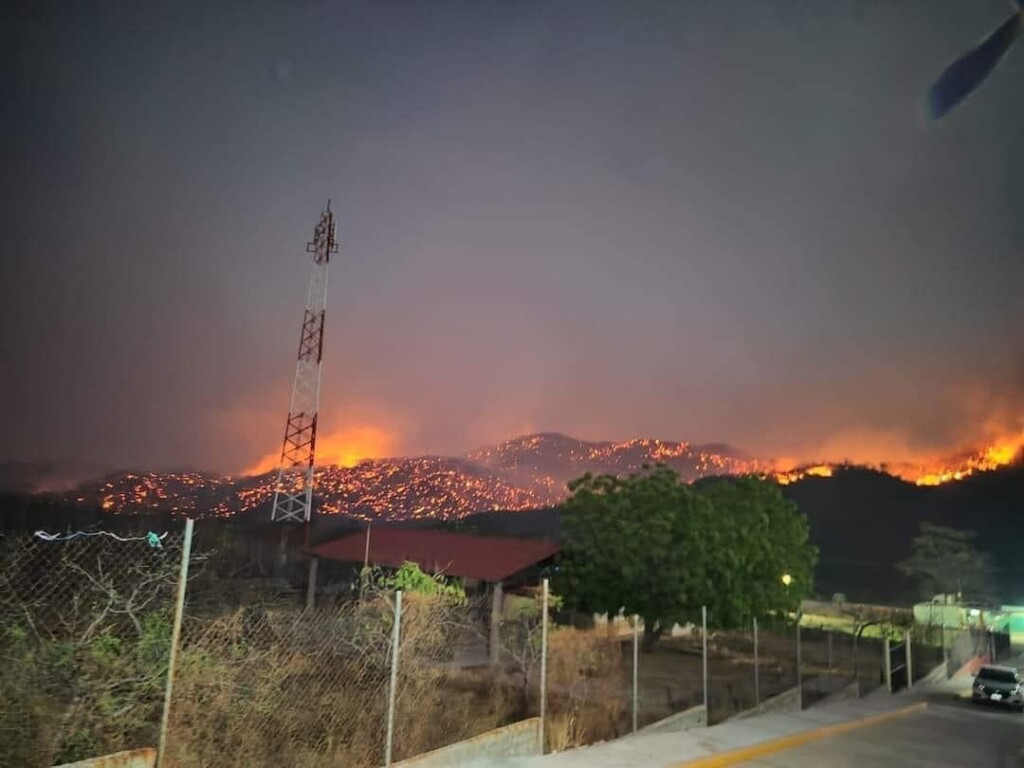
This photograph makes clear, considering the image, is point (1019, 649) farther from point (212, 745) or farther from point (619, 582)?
point (212, 745)

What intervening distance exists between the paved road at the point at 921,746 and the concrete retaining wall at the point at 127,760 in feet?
24.8

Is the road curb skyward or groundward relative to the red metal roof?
groundward

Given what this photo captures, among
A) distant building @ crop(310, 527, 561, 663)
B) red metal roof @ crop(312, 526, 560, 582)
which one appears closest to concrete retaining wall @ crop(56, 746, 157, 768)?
distant building @ crop(310, 527, 561, 663)

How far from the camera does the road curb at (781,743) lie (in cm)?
958

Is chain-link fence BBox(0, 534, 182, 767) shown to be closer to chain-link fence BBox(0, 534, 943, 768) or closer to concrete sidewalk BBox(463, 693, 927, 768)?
chain-link fence BBox(0, 534, 943, 768)

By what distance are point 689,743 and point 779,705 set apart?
544 cm

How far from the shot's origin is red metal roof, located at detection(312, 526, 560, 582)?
22641mm

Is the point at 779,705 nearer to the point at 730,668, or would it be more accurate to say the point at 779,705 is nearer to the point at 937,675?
the point at 730,668

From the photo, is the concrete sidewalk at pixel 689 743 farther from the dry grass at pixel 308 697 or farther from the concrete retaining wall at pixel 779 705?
→ the dry grass at pixel 308 697

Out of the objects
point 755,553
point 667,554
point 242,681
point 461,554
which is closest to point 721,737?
point 242,681

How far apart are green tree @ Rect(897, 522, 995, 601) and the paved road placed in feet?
119

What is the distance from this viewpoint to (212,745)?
21.9ft

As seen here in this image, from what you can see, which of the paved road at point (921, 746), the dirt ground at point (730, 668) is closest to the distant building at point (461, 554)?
the dirt ground at point (730, 668)

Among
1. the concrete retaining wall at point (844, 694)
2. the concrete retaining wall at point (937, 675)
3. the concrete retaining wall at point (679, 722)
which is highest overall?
the concrete retaining wall at point (679, 722)
